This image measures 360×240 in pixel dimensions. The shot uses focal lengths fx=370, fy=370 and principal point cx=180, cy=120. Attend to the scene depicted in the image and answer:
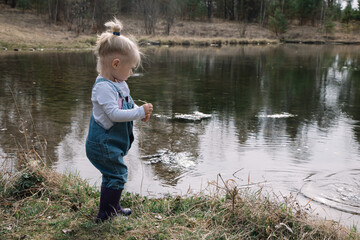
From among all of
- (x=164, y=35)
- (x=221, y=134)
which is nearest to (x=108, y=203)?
(x=221, y=134)

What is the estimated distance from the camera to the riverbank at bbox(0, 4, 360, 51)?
87.3 feet

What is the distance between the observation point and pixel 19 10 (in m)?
40.5

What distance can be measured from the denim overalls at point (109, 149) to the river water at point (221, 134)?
837 mm

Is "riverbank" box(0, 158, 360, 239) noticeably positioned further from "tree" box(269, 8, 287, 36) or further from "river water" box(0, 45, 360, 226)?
"tree" box(269, 8, 287, 36)

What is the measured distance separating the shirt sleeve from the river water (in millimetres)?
1023

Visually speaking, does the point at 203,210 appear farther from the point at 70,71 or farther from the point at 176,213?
the point at 70,71

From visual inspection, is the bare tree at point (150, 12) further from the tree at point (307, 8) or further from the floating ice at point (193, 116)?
the floating ice at point (193, 116)

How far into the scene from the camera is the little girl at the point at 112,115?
260cm

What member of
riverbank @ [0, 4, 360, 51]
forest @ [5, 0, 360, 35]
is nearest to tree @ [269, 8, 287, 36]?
forest @ [5, 0, 360, 35]

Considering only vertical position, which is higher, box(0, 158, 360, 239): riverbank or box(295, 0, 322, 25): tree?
box(295, 0, 322, 25): tree

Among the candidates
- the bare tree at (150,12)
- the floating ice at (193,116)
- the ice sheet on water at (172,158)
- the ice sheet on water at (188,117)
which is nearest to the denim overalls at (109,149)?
the ice sheet on water at (172,158)

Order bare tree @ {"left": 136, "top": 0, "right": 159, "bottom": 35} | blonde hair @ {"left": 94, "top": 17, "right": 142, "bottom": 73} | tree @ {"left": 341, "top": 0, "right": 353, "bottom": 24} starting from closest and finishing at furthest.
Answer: blonde hair @ {"left": 94, "top": 17, "right": 142, "bottom": 73} < bare tree @ {"left": 136, "top": 0, "right": 159, "bottom": 35} < tree @ {"left": 341, "top": 0, "right": 353, "bottom": 24}

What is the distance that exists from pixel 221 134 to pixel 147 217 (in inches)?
143

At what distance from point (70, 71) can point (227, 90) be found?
6591 mm
